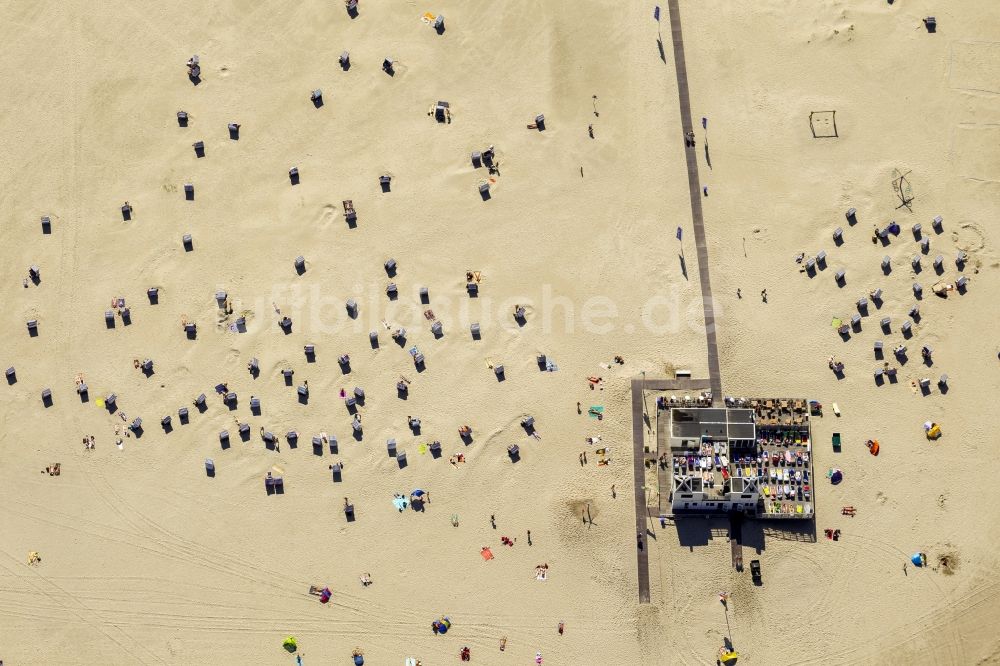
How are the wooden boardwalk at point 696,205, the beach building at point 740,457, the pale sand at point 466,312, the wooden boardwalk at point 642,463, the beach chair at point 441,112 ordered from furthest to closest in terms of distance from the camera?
the beach chair at point 441,112, the wooden boardwalk at point 696,205, the wooden boardwalk at point 642,463, the pale sand at point 466,312, the beach building at point 740,457

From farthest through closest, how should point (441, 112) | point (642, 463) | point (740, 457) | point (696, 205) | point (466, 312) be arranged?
point (441, 112) → point (696, 205) → point (466, 312) → point (642, 463) → point (740, 457)

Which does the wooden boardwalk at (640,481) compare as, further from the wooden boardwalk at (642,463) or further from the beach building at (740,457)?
the beach building at (740,457)

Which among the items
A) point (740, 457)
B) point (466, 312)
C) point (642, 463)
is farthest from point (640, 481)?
point (466, 312)

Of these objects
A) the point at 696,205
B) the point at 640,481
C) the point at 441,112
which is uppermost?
the point at 441,112

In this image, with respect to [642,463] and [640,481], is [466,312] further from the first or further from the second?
[640,481]

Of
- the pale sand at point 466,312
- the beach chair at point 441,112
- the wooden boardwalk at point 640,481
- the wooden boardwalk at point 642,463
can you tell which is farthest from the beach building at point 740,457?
the beach chair at point 441,112

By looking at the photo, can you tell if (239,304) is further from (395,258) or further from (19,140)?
(19,140)

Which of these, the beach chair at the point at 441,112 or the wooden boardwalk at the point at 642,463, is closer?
the wooden boardwalk at the point at 642,463
